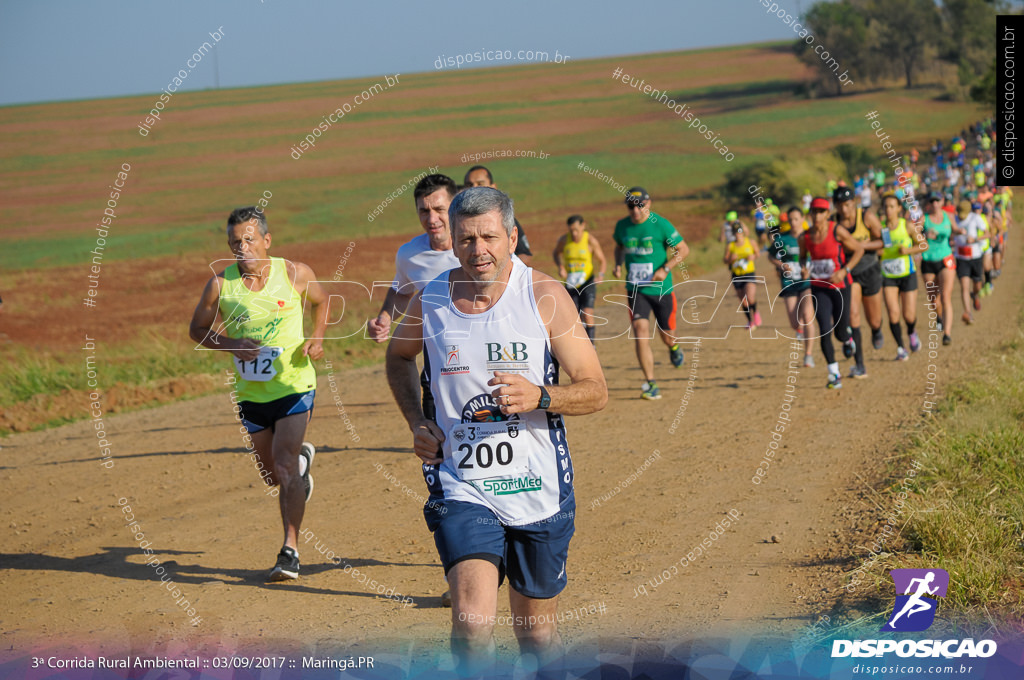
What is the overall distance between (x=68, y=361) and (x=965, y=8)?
6212cm

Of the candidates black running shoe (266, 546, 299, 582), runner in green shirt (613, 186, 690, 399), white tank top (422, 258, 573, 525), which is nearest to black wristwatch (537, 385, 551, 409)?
white tank top (422, 258, 573, 525)

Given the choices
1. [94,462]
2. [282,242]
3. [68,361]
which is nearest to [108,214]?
[282,242]

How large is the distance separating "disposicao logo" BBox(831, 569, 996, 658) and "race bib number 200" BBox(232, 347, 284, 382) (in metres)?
3.47

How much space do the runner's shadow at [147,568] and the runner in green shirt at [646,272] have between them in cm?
486

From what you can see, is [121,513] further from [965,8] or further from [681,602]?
[965,8]

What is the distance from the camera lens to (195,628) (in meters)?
5.07

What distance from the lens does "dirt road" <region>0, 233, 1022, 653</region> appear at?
5.09 metres

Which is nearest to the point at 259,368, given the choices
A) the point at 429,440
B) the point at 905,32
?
the point at 429,440

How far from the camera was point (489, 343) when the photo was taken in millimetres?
3514

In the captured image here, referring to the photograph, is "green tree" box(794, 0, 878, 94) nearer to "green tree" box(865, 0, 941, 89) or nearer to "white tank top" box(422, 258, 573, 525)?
"green tree" box(865, 0, 941, 89)

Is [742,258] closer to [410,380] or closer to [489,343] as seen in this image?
[410,380]

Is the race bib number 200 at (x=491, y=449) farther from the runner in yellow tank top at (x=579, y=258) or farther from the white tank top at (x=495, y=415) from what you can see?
the runner in yellow tank top at (x=579, y=258)

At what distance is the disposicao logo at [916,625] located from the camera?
4.30m

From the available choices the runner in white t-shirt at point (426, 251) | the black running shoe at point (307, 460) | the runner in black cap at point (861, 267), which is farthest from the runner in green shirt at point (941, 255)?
the black running shoe at point (307, 460)
